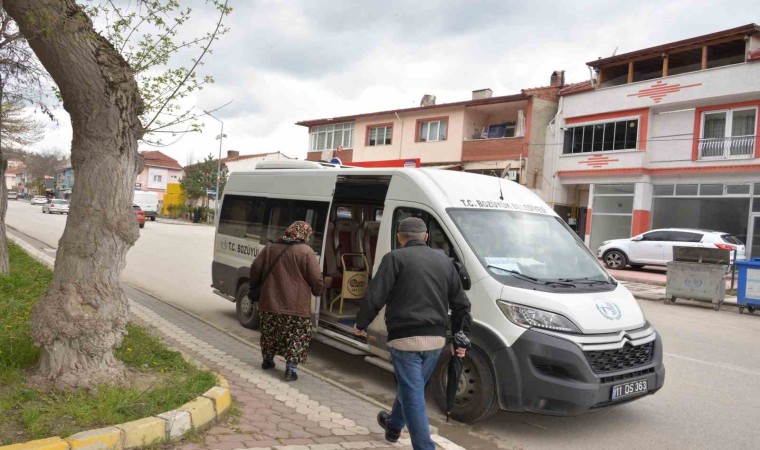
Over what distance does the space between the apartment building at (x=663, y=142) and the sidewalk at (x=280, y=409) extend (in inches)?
891

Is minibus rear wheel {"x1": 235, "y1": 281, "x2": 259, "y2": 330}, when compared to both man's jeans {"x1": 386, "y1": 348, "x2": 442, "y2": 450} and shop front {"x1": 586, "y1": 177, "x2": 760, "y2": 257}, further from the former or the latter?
shop front {"x1": 586, "y1": 177, "x2": 760, "y2": 257}

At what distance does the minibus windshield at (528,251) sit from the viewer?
5.34 m

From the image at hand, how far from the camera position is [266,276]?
19.7 feet

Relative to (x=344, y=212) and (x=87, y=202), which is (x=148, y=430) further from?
(x=344, y=212)

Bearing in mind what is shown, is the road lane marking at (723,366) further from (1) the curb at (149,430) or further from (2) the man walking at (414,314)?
(1) the curb at (149,430)

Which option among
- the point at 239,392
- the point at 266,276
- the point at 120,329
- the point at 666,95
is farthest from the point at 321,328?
the point at 666,95

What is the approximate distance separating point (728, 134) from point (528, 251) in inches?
874

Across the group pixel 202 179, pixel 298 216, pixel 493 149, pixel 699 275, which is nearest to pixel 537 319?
pixel 298 216

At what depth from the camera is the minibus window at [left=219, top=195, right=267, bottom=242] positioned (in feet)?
28.7

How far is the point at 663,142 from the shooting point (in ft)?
84.0

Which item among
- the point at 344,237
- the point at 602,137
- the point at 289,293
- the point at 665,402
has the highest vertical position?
the point at 602,137

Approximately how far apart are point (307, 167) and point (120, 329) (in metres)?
3.92

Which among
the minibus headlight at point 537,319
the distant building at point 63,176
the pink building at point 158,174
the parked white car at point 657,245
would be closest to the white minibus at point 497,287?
the minibus headlight at point 537,319

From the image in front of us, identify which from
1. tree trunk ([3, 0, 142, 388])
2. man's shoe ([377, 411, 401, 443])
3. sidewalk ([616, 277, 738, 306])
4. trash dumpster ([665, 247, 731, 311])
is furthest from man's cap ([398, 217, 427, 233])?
sidewalk ([616, 277, 738, 306])
